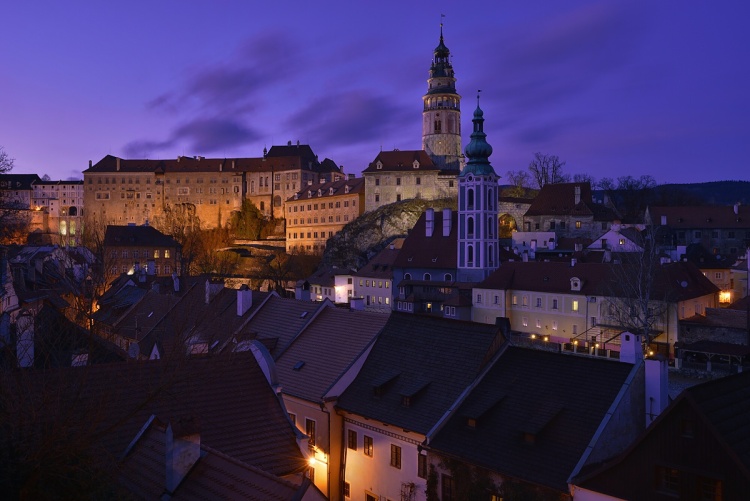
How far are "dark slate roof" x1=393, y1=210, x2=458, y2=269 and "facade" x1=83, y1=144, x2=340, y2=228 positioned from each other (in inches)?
2486

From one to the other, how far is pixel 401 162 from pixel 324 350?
2929 inches

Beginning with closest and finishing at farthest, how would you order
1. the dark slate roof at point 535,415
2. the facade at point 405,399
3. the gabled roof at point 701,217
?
the dark slate roof at point 535,415
the facade at point 405,399
the gabled roof at point 701,217

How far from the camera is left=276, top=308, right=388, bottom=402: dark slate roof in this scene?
2141cm

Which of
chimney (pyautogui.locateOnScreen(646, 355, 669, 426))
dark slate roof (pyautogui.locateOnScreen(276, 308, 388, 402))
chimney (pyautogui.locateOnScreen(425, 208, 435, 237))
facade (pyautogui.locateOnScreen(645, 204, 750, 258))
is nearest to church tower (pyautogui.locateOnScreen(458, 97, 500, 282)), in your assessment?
chimney (pyautogui.locateOnScreen(425, 208, 435, 237))

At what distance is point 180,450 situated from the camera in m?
11.1

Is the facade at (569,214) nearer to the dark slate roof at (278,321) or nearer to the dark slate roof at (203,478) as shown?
the dark slate roof at (278,321)

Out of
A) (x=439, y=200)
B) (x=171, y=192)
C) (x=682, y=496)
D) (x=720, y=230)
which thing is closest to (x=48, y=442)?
(x=682, y=496)

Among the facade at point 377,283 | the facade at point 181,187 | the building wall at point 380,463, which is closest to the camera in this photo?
the building wall at point 380,463

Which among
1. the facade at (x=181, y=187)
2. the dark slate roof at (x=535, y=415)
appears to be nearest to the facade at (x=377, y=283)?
the dark slate roof at (x=535, y=415)

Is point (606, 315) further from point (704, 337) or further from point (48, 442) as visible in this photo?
point (48, 442)

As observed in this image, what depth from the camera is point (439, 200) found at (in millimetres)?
91875

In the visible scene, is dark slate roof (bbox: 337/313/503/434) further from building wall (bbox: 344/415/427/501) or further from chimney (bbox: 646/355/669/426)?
chimney (bbox: 646/355/669/426)

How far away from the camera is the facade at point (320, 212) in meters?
98.7

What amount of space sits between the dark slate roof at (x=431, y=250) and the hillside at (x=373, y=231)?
20.1m
